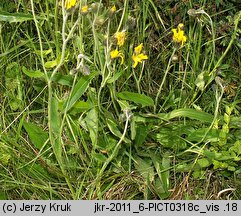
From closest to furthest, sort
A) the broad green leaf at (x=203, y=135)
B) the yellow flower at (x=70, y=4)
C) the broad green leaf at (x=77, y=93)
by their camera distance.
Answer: the yellow flower at (x=70, y=4) < the broad green leaf at (x=77, y=93) < the broad green leaf at (x=203, y=135)

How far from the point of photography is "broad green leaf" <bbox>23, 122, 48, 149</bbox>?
1.73m

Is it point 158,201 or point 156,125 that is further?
point 156,125

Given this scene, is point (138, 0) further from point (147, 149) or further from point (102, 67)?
point (147, 149)

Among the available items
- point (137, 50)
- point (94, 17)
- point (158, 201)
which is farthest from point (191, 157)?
point (94, 17)

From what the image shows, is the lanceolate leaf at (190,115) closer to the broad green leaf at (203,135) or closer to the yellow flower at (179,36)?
the broad green leaf at (203,135)

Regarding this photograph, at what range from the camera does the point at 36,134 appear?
5.69ft

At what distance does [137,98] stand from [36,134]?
0.35 m

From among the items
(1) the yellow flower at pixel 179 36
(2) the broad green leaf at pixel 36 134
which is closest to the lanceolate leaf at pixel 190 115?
(1) the yellow flower at pixel 179 36

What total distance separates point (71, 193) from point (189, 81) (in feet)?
1.86

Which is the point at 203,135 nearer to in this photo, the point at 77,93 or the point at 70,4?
the point at 77,93

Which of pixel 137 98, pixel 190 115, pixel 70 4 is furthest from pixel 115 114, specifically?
pixel 70 4

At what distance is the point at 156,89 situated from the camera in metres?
1.89

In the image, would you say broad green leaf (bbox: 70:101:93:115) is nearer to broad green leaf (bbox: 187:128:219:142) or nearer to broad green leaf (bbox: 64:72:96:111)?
broad green leaf (bbox: 64:72:96:111)

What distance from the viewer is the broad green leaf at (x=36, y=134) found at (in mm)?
1731
